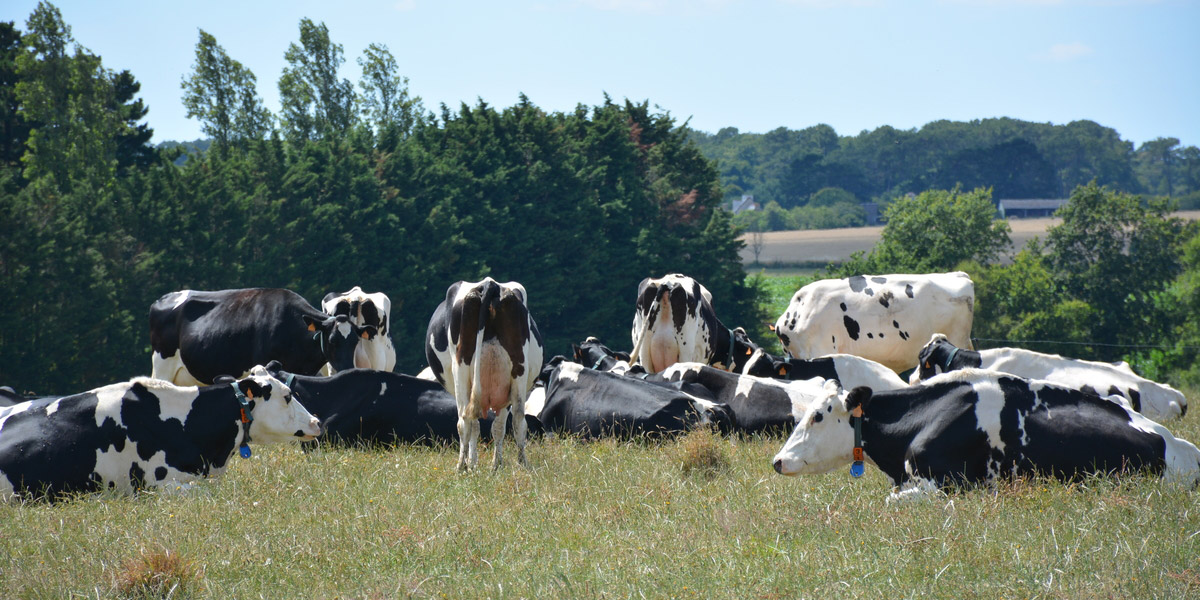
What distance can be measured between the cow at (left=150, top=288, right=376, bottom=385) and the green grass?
475cm

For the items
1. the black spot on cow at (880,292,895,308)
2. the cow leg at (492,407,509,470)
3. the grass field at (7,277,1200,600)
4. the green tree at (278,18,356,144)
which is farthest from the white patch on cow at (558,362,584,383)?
the green tree at (278,18,356,144)

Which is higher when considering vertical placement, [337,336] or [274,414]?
[337,336]

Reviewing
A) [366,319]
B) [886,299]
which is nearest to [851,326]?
[886,299]

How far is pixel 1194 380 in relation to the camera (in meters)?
48.6

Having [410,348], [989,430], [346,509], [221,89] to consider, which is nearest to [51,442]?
[346,509]

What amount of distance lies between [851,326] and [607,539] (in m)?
12.7

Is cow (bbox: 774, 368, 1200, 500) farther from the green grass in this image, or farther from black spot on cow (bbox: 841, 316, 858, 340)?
black spot on cow (bbox: 841, 316, 858, 340)

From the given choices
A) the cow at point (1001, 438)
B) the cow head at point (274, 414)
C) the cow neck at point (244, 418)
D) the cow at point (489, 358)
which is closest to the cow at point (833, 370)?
the cow at point (489, 358)

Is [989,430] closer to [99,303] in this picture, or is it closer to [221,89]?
[99,303]

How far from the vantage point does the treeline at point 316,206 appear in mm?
32844

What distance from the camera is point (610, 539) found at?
7.44m

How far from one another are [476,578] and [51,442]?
4.29 meters

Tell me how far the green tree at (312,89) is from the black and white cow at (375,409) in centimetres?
4038

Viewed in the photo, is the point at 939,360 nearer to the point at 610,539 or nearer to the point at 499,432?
the point at 499,432
